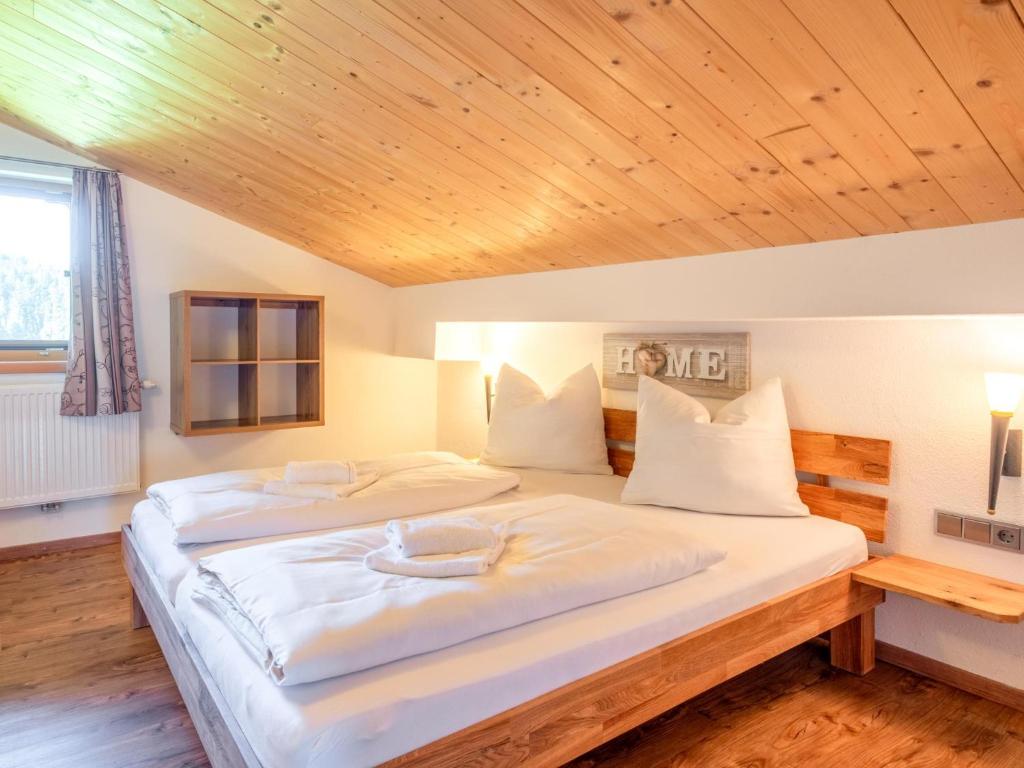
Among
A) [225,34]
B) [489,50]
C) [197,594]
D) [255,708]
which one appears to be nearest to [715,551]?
[255,708]

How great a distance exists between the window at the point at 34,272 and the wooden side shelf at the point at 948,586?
363cm

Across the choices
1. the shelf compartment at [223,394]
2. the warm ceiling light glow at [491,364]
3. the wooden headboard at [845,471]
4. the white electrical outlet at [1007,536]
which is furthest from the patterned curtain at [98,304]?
the white electrical outlet at [1007,536]

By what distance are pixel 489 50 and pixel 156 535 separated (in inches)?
71.5

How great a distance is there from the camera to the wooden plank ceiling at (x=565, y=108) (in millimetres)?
1489

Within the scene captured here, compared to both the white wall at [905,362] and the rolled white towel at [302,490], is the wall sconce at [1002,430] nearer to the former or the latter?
the white wall at [905,362]

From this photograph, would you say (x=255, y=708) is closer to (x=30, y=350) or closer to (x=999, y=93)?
(x=999, y=93)

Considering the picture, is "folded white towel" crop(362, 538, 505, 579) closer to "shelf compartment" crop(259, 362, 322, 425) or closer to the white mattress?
the white mattress

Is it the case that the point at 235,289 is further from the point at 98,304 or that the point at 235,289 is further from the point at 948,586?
the point at 948,586

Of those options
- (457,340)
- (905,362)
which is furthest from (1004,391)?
(457,340)

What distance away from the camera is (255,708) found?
4.23ft

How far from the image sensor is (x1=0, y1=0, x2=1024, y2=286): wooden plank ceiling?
1489 millimetres

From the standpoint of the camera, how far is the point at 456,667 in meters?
1.38

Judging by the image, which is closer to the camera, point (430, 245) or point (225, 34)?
point (225, 34)

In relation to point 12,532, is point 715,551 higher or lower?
higher
